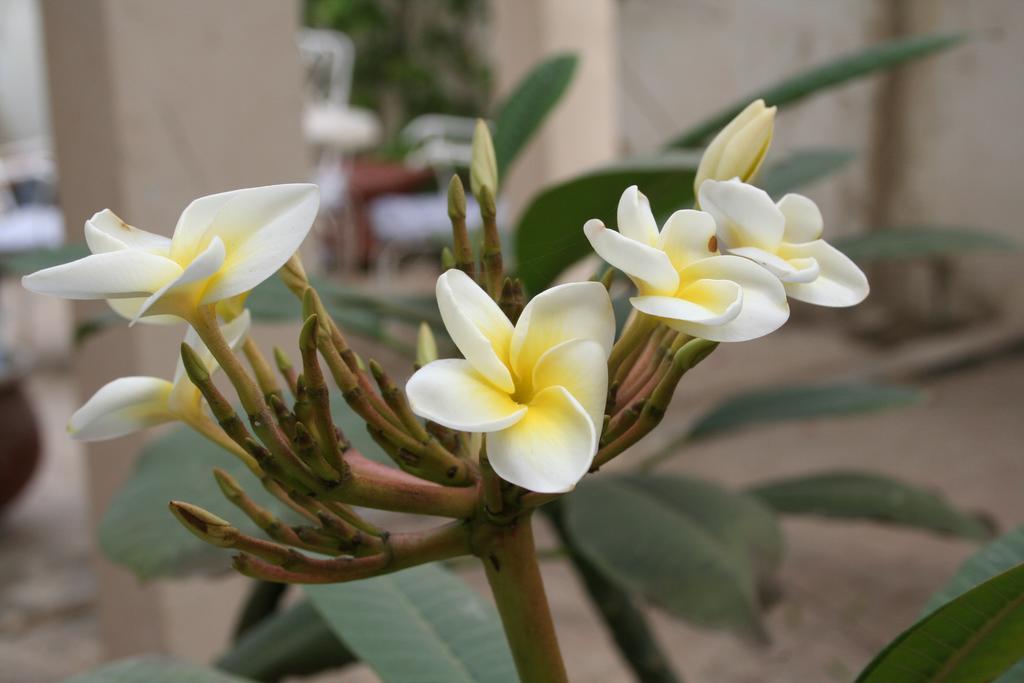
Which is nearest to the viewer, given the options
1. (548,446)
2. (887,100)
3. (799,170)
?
(548,446)

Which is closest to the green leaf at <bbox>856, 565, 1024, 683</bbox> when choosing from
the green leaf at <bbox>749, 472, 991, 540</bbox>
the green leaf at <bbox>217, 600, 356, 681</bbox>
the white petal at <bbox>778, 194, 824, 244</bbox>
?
the white petal at <bbox>778, 194, 824, 244</bbox>

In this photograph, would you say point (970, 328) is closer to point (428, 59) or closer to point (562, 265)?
point (562, 265)

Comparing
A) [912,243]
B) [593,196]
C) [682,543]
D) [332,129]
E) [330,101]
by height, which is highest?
[593,196]

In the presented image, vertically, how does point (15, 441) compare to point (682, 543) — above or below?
below

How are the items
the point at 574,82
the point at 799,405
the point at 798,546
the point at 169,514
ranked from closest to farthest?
the point at 169,514
the point at 799,405
the point at 574,82
the point at 798,546

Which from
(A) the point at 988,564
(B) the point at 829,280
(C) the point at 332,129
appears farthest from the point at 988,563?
(C) the point at 332,129

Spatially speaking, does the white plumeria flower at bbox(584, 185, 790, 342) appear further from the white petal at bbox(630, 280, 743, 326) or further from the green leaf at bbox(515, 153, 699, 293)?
the green leaf at bbox(515, 153, 699, 293)

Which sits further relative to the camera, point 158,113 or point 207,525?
point 158,113

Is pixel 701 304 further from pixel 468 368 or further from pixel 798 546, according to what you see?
pixel 798 546
